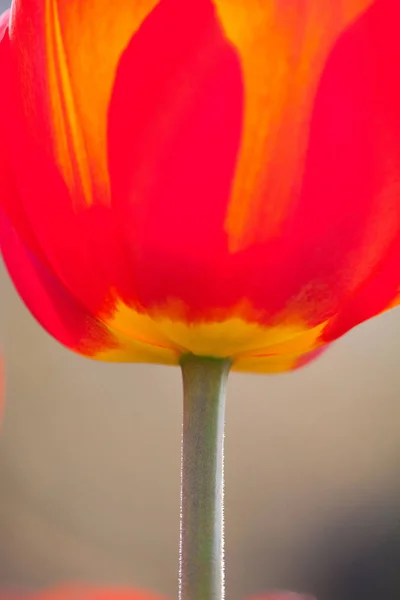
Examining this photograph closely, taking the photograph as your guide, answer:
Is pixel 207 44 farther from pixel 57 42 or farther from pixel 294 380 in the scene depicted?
pixel 294 380

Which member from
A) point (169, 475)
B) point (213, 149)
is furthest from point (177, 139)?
point (169, 475)

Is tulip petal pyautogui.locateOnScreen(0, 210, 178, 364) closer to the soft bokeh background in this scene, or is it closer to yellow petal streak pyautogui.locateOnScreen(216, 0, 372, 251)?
yellow petal streak pyautogui.locateOnScreen(216, 0, 372, 251)

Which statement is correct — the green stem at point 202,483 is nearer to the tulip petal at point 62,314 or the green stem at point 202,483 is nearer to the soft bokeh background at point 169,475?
the tulip petal at point 62,314

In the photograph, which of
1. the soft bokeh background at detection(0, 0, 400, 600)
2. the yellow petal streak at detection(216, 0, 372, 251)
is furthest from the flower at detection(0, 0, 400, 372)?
the soft bokeh background at detection(0, 0, 400, 600)

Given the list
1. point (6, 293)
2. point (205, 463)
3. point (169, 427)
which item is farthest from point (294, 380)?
point (205, 463)

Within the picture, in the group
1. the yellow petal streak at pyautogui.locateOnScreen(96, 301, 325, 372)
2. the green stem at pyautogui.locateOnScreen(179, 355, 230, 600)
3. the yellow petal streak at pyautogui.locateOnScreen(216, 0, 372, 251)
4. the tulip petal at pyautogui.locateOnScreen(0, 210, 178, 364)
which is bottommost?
the green stem at pyautogui.locateOnScreen(179, 355, 230, 600)

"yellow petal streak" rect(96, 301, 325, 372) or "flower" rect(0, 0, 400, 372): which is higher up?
"flower" rect(0, 0, 400, 372)

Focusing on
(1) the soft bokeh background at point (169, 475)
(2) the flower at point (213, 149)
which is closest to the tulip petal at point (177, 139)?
(2) the flower at point (213, 149)
